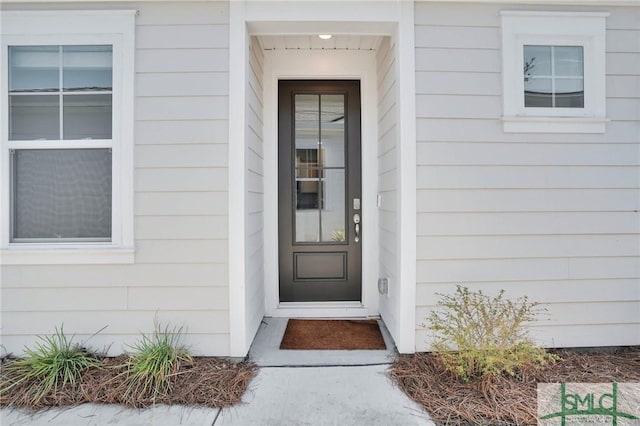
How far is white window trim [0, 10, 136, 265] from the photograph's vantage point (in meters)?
2.65

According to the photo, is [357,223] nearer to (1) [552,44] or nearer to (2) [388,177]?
(2) [388,177]

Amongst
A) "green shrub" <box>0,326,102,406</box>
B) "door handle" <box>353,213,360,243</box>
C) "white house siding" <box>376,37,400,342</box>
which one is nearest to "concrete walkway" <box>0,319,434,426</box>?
"green shrub" <box>0,326,102,406</box>

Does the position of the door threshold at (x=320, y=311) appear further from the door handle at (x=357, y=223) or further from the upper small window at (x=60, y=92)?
the upper small window at (x=60, y=92)

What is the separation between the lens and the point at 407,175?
269 centimetres

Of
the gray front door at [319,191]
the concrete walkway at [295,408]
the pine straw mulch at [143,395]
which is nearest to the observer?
the concrete walkway at [295,408]

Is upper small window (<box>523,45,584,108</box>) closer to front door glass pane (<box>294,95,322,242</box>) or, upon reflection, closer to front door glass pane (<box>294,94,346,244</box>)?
front door glass pane (<box>294,94,346,244</box>)

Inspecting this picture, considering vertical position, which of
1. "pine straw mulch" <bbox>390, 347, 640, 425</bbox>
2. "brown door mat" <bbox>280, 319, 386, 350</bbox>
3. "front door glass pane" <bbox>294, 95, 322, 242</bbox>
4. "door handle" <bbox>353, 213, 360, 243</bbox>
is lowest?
"pine straw mulch" <bbox>390, 347, 640, 425</bbox>

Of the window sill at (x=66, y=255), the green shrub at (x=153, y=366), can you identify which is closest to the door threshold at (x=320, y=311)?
the green shrub at (x=153, y=366)

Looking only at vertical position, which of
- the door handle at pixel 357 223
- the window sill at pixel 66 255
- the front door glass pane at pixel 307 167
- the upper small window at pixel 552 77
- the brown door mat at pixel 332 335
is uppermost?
the upper small window at pixel 552 77

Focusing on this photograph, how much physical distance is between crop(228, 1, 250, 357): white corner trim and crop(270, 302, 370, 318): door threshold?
35.9 inches

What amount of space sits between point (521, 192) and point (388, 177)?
3.23 feet

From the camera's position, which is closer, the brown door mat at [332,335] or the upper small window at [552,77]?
the upper small window at [552,77]

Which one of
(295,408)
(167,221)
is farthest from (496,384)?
Result: (167,221)

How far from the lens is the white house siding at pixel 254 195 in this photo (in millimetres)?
Result: 2805
